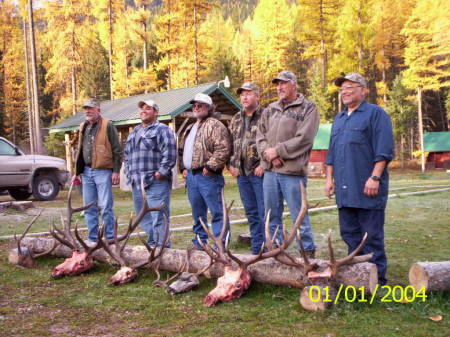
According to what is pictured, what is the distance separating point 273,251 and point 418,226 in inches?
188

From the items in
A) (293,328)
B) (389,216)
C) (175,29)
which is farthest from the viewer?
(175,29)

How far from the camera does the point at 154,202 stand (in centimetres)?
555

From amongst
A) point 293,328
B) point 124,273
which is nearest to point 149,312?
point 124,273

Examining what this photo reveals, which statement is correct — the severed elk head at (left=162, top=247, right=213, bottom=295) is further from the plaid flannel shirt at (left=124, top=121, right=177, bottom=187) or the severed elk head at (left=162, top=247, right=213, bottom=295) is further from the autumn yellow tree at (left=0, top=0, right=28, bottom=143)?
the autumn yellow tree at (left=0, top=0, right=28, bottom=143)

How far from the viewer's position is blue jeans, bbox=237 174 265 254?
5.27m

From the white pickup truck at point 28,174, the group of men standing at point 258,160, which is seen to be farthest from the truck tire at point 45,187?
the group of men standing at point 258,160

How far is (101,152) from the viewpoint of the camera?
6141 mm

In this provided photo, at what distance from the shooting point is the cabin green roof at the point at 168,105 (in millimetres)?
16828

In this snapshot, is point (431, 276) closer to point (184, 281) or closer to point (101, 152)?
point (184, 281)

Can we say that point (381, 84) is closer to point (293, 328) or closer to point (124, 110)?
point (124, 110)

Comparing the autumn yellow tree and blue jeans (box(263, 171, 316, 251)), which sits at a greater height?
the autumn yellow tree

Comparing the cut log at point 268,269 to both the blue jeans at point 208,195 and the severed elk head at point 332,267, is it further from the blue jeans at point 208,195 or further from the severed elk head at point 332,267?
the blue jeans at point 208,195

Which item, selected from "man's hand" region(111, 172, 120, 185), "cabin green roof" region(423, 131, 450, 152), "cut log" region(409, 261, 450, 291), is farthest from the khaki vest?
"cabin green roof" region(423, 131, 450, 152)

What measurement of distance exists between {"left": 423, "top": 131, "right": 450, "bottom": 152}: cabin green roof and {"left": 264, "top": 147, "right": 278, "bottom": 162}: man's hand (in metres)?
29.4
